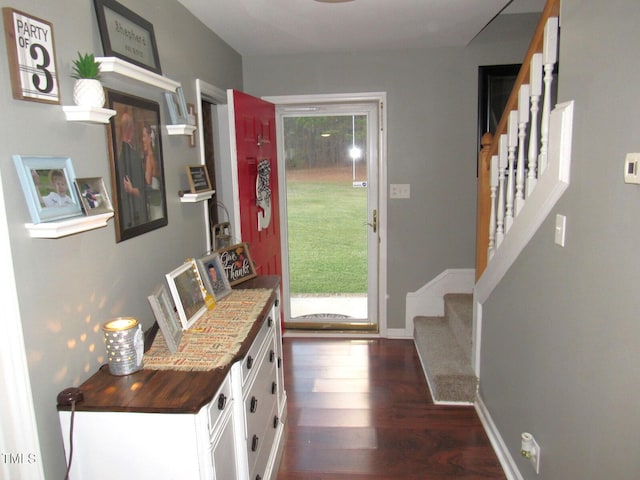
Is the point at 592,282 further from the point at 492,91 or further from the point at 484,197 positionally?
the point at 492,91

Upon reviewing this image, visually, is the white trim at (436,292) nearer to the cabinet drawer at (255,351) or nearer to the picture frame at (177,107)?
the cabinet drawer at (255,351)

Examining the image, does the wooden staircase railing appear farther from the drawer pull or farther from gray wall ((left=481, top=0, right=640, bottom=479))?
the drawer pull

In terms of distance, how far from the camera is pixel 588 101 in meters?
1.52

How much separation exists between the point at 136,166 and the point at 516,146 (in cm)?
198

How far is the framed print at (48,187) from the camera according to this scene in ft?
4.10

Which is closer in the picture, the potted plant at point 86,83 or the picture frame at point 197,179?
the potted plant at point 86,83

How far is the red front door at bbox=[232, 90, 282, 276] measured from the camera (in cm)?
294

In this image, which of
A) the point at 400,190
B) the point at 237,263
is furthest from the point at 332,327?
the point at 237,263

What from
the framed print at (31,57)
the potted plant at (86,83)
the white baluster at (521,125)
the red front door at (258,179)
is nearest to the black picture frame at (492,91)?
the white baluster at (521,125)

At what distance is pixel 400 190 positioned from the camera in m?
3.87

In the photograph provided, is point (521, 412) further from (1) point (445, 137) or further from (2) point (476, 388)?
(1) point (445, 137)

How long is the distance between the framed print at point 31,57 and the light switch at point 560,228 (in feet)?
5.84

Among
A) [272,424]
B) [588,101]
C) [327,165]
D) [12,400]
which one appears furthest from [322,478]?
[327,165]

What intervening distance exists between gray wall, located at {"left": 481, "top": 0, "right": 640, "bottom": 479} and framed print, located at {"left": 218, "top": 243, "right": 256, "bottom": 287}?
148cm
